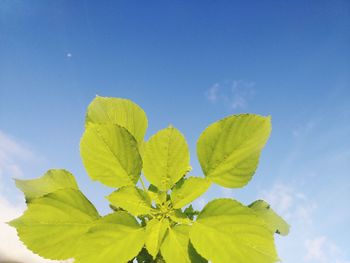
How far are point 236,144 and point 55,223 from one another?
1.24 feet

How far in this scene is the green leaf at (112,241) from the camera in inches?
27.5

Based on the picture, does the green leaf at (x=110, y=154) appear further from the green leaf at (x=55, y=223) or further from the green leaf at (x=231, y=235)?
the green leaf at (x=231, y=235)

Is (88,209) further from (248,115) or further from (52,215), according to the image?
(248,115)

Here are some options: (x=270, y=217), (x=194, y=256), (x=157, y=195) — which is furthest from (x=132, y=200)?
(x=270, y=217)

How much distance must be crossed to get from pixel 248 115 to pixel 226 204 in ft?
0.59

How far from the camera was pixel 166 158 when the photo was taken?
0.80 m

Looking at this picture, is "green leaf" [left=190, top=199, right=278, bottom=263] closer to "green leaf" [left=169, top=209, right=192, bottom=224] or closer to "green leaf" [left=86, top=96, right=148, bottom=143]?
"green leaf" [left=169, top=209, right=192, bottom=224]

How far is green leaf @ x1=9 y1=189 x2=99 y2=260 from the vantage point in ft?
2.47

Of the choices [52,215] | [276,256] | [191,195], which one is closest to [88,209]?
[52,215]

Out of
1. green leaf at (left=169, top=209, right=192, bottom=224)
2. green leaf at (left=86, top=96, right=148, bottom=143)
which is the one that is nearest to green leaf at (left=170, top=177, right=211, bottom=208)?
green leaf at (left=169, top=209, right=192, bottom=224)

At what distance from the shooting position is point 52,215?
77 centimetres

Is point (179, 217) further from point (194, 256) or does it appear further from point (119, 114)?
point (119, 114)

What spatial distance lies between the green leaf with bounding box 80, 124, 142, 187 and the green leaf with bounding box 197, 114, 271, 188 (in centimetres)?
14

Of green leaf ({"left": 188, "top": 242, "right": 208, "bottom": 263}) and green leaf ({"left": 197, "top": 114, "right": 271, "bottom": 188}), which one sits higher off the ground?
green leaf ({"left": 197, "top": 114, "right": 271, "bottom": 188})
